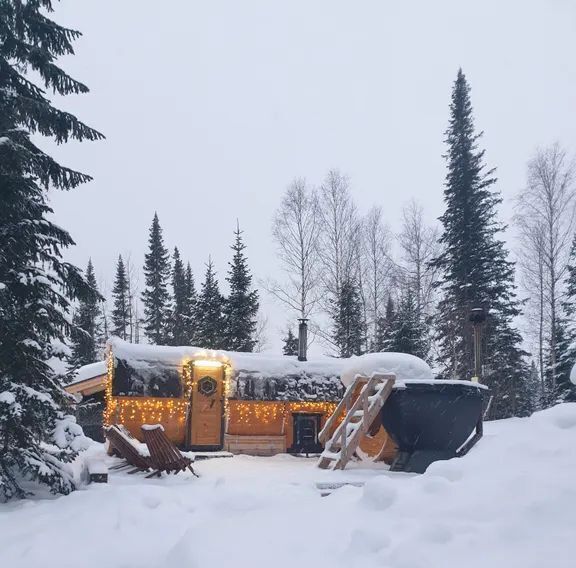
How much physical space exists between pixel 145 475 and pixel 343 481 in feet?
12.0

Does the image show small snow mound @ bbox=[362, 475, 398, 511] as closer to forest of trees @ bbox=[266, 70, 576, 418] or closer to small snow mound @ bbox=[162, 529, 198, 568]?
small snow mound @ bbox=[162, 529, 198, 568]

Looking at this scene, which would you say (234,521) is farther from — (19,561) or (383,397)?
(383,397)

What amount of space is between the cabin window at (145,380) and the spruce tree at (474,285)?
12.4 m

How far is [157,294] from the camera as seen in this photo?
4047cm

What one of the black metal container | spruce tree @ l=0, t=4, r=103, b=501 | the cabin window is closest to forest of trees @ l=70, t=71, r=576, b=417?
the cabin window

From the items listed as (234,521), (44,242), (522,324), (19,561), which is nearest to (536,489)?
(234,521)

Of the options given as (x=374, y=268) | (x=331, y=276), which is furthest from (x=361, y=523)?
(x=374, y=268)

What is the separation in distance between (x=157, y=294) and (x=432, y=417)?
109 ft

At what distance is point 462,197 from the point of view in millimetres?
24156

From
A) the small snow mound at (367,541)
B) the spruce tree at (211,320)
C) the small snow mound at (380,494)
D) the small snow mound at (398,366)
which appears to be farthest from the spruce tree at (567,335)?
the small snow mound at (367,541)

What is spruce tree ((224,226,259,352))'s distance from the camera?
87.0 ft

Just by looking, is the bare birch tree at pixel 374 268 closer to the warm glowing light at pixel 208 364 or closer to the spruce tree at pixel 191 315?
the spruce tree at pixel 191 315

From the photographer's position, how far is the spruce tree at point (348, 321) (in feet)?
82.2

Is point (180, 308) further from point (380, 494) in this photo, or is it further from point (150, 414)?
point (380, 494)
